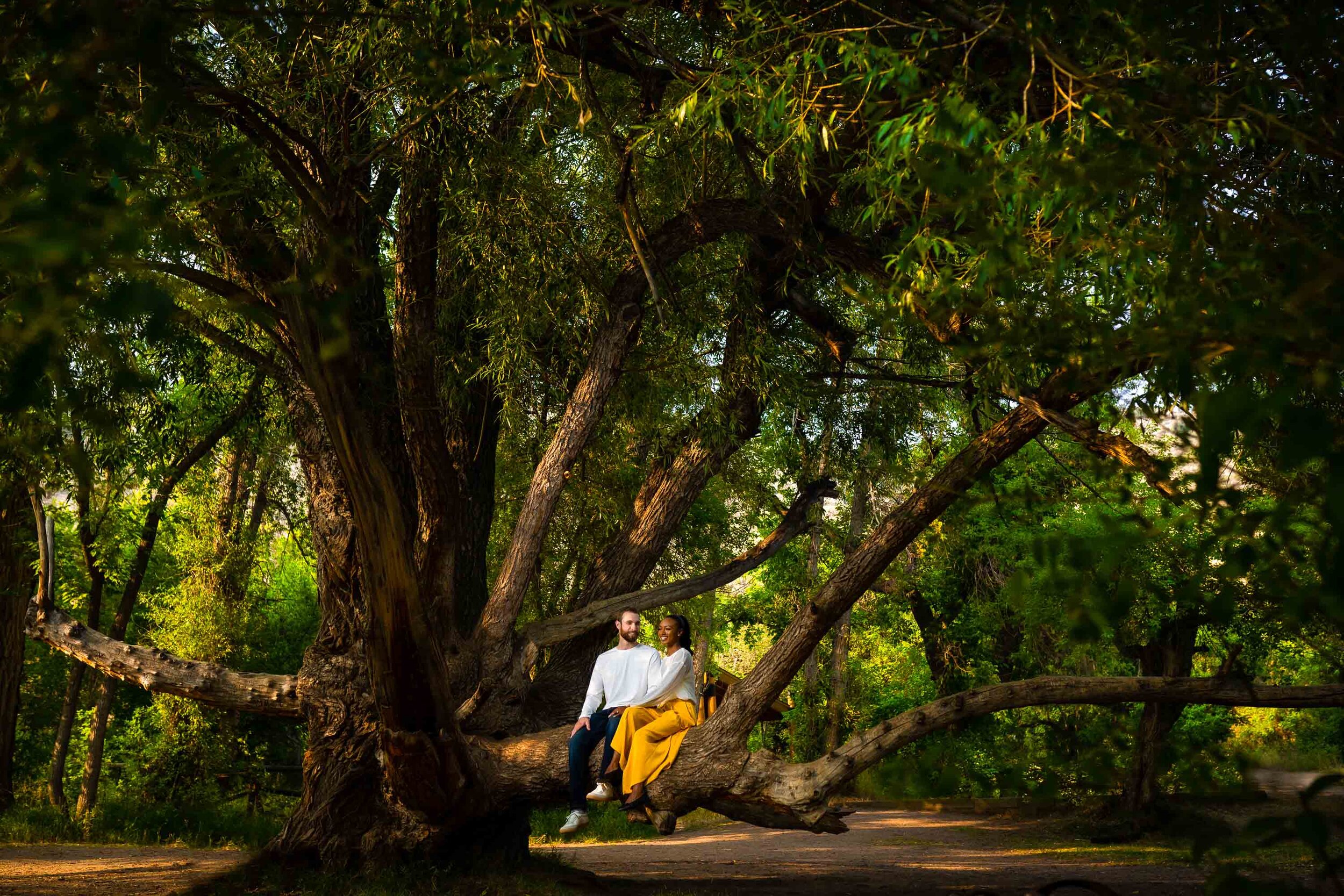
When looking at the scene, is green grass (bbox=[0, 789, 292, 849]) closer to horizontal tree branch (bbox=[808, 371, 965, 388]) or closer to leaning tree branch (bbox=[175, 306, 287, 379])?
leaning tree branch (bbox=[175, 306, 287, 379])

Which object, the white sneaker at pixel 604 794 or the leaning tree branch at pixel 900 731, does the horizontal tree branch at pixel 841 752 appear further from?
the white sneaker at pixel 604 794

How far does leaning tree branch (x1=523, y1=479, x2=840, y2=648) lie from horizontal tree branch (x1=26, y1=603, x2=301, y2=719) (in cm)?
227

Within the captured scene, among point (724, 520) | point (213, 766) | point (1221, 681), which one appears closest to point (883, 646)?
point (724, 520)

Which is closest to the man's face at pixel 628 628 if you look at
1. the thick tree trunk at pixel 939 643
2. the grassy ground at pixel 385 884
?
the grassy ground at pixel 385 884

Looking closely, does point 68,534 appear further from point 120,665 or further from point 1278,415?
point 1278,415

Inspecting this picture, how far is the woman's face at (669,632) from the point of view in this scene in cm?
884

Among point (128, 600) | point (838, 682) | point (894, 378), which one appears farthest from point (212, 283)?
point (838, 682)

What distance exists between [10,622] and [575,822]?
32.6ft

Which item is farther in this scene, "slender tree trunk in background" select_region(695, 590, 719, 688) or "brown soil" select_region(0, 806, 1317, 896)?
"slender tree trunk in background" select_region(695, 590, 719, 688)

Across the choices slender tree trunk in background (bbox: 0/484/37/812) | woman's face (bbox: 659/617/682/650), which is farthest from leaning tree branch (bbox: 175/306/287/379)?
slender tree trunk in background (bbox: 0/484/37/812)

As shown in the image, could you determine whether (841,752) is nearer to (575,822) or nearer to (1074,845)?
(575,822)

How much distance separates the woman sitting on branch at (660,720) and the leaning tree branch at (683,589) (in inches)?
58.4

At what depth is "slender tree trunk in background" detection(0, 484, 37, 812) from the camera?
14195 millimetres

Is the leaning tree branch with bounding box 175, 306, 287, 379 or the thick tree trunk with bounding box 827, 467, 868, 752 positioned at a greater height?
the leaning tree branch with bounding box 175, 306, 287, 379
